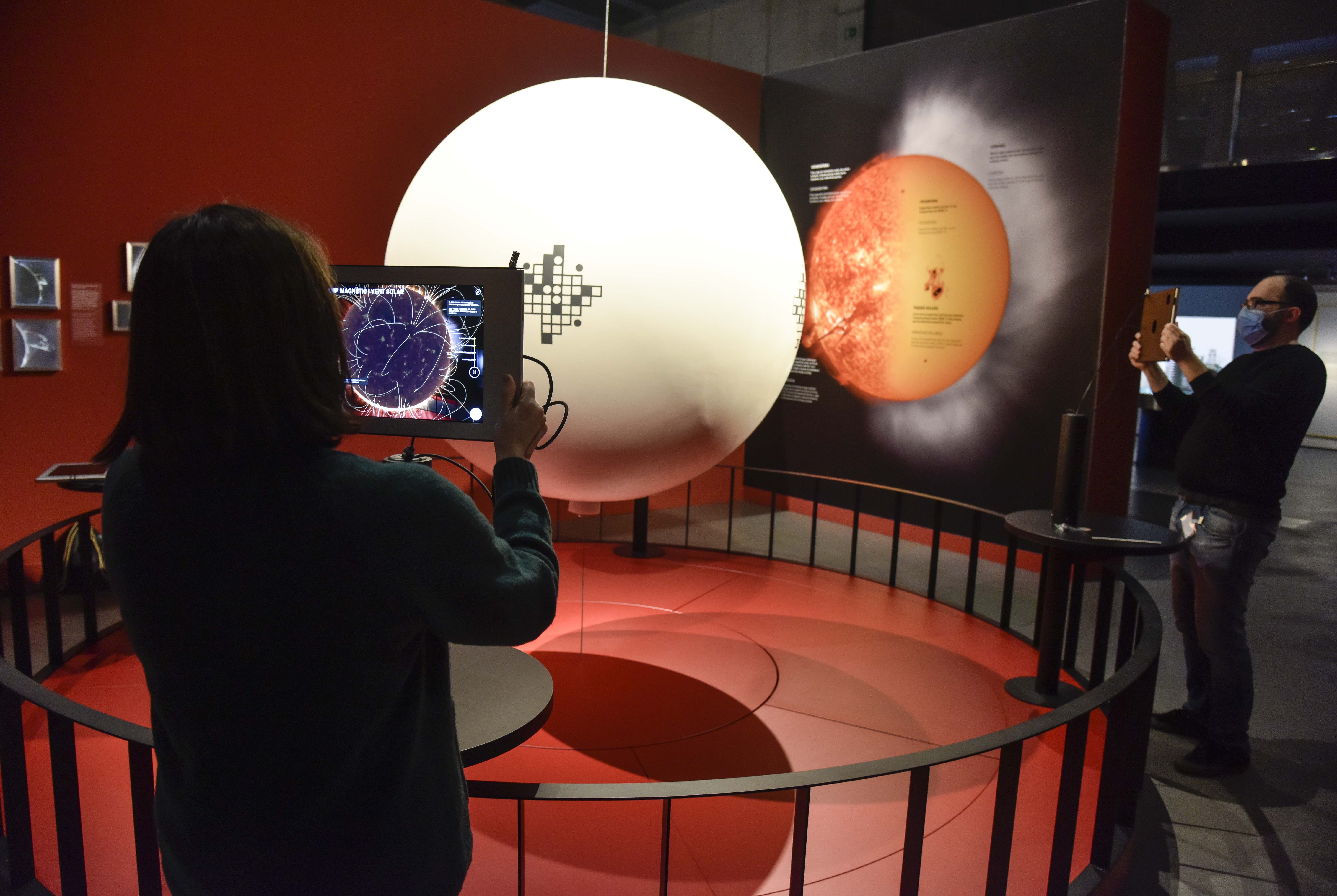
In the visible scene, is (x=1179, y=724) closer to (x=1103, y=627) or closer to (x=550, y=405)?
(x=1103, y=627)

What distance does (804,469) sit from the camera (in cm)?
779

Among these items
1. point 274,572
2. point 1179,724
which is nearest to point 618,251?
point 274,572

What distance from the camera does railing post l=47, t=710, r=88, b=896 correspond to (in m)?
2.10

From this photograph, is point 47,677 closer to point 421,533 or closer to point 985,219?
point 421,533

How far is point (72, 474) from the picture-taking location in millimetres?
4133

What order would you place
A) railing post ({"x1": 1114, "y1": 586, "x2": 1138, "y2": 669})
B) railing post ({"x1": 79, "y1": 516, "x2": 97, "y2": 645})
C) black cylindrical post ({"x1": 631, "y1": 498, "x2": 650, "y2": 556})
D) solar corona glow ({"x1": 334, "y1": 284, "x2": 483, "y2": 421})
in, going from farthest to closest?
black cylindrical post ({"x1": 631, "y1": 498, "x2": 650, "y2": 556}) → railing post ({"x1": 79, "y1": 516, "x2": 97, "y2": 645}) → railing post ({"x1": 1114, "y1": 586, "x2": 1138, "y2": 669}) → solar corona glow ({"x1": 334, "y1": 284, "x2": 483, "y2": 421})

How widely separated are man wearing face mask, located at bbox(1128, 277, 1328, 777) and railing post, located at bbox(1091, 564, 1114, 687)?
32 centimetres

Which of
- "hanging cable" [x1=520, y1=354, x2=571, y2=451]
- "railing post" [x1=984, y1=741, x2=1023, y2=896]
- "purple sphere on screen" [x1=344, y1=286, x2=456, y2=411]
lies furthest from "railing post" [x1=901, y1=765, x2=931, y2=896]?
"purple sphere on screen" [x1=344, y1=286, x2=456, y2=411]

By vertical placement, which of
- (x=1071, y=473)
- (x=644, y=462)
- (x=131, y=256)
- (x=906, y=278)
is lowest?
(x=1071, y=473)

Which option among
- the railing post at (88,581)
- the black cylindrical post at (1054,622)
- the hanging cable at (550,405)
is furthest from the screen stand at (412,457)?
the black cylindrical post at (1054,622)

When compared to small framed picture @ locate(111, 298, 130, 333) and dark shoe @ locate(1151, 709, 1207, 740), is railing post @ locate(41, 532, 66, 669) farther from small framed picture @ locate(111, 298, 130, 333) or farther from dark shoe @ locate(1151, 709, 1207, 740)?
dark shoe @ locate(1151, 709, 1207, 740)

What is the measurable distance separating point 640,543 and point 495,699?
12.2 ft

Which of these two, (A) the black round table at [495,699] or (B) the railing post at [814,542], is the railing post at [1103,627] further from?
(A) the black round table at [495,699]

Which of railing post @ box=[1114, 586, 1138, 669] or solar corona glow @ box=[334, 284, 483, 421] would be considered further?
railing post @ box=[1114, 586, 1138, 669]
